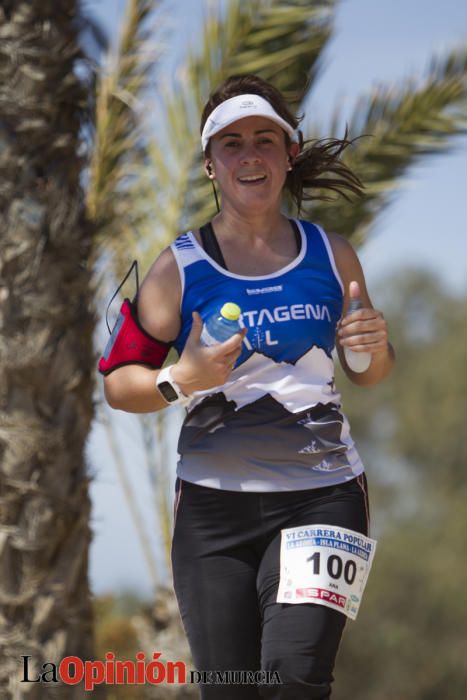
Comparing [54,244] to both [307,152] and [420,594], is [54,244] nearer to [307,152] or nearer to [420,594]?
[307,152]

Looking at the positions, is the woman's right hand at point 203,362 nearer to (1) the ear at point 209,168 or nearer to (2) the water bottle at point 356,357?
(2) the water bottle at point 356,357

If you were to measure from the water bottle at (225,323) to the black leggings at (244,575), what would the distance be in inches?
17.4

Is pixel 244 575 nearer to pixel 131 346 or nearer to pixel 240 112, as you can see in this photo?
pixel 131 346

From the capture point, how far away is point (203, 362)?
2596mm

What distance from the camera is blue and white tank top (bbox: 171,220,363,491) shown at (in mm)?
2789

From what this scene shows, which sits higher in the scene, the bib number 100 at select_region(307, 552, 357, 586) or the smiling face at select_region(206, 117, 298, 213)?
the smiling face at select_region(206, 117, 298, 213)

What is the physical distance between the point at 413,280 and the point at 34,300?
27813 mm

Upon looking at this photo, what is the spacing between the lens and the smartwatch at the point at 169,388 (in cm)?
273

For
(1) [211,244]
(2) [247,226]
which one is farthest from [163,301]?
(2) [247,226]

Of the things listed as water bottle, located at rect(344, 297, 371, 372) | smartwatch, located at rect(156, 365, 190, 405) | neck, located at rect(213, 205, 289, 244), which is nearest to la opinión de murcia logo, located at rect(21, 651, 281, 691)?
smartwatch, located at rect(156, 365, 190, 405)

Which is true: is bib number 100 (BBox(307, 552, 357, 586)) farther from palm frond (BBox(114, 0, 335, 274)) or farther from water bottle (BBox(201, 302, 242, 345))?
palm frond (BBox(114, 0, 335, 274))

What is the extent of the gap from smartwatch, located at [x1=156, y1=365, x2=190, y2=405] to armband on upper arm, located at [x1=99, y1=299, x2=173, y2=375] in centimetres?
17

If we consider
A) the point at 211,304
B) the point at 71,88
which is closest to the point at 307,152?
the point at 211,304

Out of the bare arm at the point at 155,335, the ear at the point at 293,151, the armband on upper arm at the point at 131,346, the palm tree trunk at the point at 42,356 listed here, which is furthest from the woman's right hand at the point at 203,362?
Result: the palm tree trunk at the point at 42,356
